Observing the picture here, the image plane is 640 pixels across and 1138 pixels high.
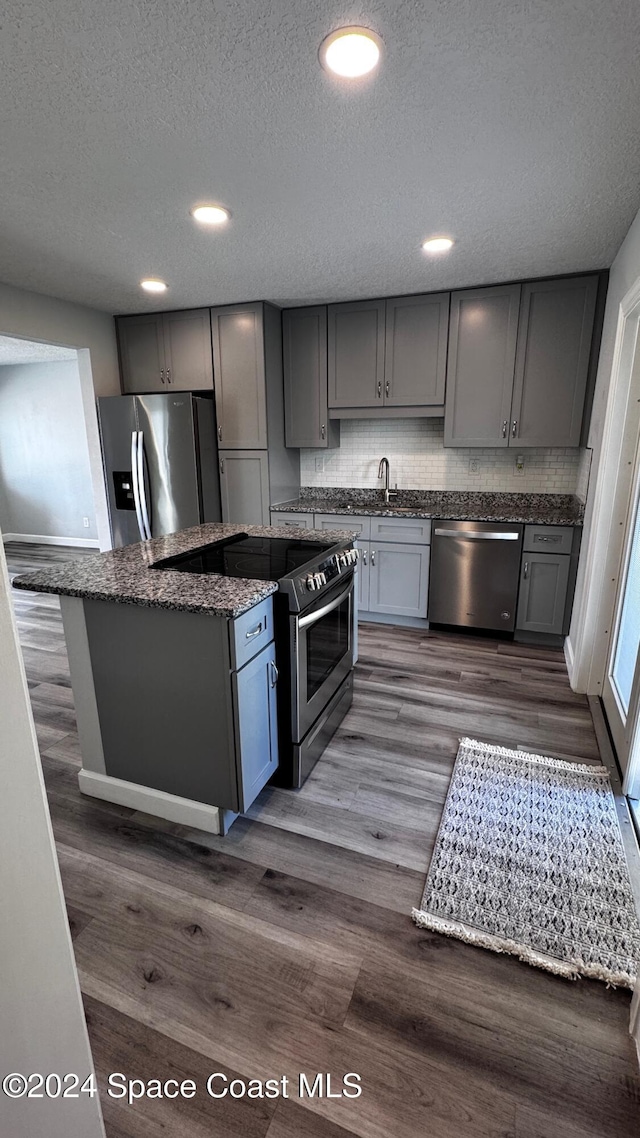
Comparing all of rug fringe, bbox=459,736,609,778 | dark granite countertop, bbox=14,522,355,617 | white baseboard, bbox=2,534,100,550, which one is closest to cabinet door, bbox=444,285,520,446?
rug fringe, bbox=459,736,609,778

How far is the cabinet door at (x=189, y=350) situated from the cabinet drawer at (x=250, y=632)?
2954 millimetres

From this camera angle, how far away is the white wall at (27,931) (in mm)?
674

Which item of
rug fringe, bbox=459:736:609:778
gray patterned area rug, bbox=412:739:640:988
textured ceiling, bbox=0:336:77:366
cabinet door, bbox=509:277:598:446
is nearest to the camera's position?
gray patterned area rug, bbox=412:739:640:988

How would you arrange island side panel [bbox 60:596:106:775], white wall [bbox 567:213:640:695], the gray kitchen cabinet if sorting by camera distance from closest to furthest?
island side panel [bbox 60:596:106:775] → white wall [bbox 567:213:640:695] → the gray kitchen cabinet

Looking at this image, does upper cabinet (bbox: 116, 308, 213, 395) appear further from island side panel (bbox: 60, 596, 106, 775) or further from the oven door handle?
island side panel (bbox: 60, 596, 106, 775)

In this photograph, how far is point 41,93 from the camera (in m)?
1.55

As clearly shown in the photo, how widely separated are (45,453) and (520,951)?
741cm

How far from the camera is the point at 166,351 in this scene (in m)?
4.31

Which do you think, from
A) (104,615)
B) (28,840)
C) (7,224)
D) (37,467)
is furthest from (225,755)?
(37,467)

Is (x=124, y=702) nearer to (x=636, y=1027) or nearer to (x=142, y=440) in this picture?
(x=636, y=1027)

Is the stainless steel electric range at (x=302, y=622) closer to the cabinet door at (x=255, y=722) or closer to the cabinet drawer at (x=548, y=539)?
the cabinet door at (x=255, y=722)

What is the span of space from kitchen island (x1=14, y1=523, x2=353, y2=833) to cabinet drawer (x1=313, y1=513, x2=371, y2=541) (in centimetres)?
218

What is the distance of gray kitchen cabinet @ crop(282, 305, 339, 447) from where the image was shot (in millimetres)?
4096

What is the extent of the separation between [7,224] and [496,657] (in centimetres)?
372
